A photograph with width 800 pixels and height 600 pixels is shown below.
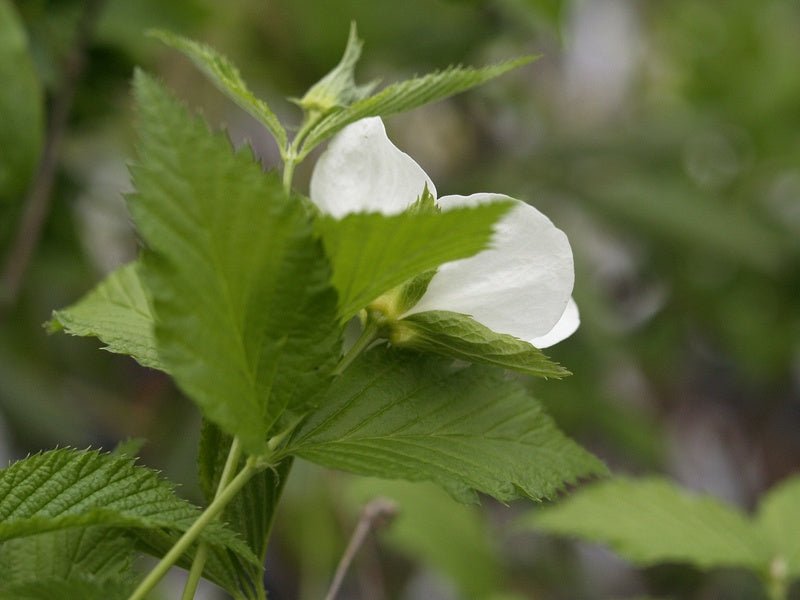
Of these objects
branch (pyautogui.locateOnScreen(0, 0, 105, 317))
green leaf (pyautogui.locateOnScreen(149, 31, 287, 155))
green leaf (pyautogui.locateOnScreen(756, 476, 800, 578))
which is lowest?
green leaf (pyautogui.locateOnScreen(756, 476, 800, 578))

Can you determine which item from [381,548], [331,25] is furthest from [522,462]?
[381,548]

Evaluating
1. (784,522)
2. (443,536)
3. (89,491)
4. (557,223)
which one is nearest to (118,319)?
(89,491)

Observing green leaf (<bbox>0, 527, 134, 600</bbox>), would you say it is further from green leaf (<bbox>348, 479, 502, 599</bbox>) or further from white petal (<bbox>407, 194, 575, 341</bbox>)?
green leaf (<bbox>348, 479, 502, 599</bbox>)

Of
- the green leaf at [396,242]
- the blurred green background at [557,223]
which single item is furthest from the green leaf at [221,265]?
the blurred green background at [557,223]

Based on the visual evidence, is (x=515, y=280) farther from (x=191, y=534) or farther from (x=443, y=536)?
(x=443, y=536)

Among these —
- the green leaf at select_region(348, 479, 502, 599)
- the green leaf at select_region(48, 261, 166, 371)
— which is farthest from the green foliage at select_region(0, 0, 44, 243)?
the green leaf at select_region(348, 479, 502, 599)

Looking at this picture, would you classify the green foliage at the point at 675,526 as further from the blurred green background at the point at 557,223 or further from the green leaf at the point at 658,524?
the blurred green background at the point at 557,223
